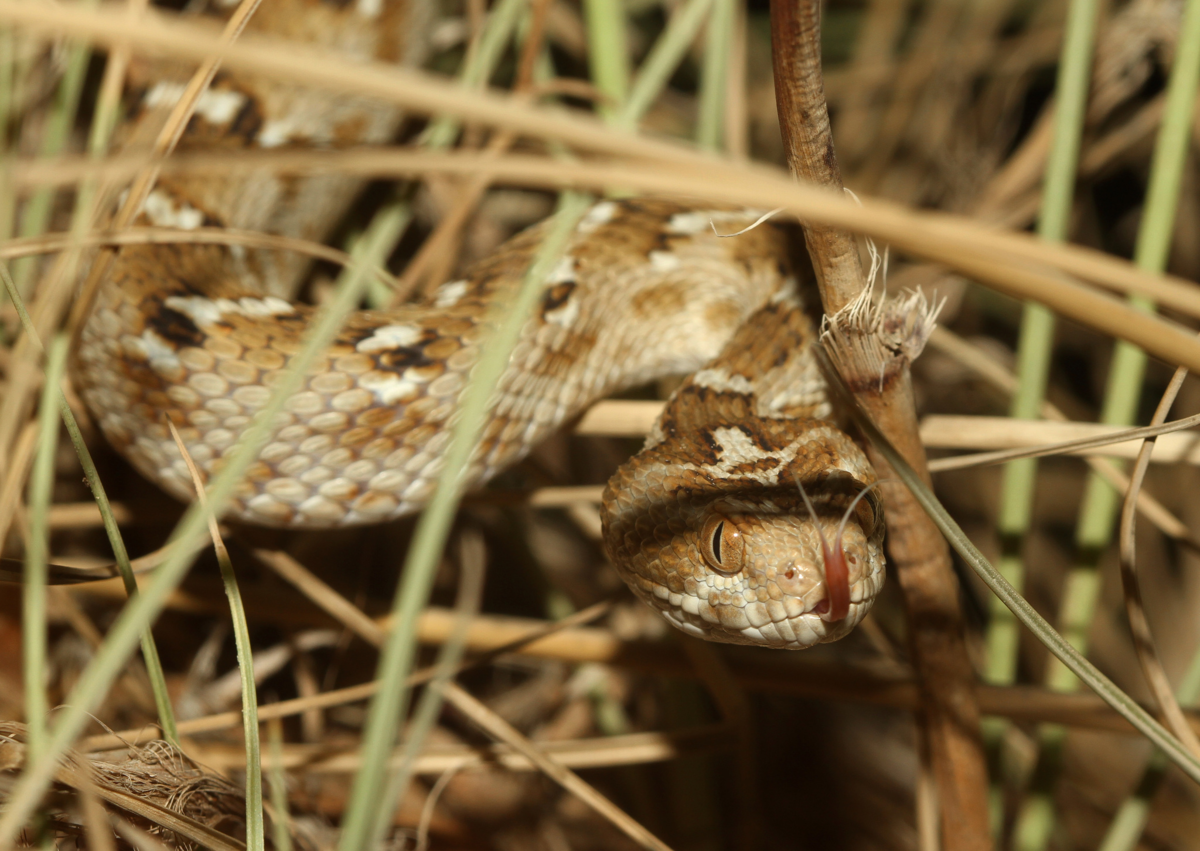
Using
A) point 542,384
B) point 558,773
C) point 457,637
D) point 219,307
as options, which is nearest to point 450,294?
point 542,384

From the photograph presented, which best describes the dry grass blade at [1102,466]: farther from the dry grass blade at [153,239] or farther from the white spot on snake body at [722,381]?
the dry grass blade at [153,239]

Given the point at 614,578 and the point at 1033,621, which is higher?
the point at 1033,621

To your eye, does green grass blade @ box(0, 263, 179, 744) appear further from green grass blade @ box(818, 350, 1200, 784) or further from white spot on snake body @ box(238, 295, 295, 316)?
green grass blade @ box(818, 350, 1200, 784)

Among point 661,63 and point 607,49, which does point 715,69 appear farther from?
point 607,49

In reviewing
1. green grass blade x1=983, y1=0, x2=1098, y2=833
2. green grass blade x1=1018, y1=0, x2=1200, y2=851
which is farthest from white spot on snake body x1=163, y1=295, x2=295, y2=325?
green grass blade x1=1018, y1=0, x2=1200, y2=851

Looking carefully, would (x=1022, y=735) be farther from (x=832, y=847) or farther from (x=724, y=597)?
(x=724, y=597)

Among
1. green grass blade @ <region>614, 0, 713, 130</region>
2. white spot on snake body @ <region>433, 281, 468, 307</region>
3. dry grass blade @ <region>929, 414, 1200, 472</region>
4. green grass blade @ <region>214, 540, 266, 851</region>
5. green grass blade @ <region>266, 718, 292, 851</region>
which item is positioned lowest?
green grass blade @ <region>266, 718, 292, 851</region>
